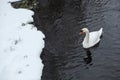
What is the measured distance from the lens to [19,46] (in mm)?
17859

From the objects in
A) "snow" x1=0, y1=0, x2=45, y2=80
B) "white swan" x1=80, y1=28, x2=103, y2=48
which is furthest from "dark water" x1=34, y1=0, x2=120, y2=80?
"snow" x1=0, y1=0, x2=45, y2=80

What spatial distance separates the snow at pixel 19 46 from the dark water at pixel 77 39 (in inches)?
20.7

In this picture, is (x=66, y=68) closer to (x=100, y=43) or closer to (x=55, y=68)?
(x=55, y=68)

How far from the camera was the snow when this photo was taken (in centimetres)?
1525

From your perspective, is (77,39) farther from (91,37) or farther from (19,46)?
(19,46)

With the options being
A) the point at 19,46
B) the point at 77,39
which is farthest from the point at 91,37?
the point at 19,46

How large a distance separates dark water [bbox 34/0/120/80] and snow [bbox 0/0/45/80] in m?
0.53

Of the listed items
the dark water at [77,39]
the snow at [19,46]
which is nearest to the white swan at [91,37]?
the dark water at [77,39]

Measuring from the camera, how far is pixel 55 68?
15492mm

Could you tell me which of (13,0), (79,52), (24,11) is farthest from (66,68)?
(13,0)

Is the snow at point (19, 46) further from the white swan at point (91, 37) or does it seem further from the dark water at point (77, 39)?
the white swan at point (91, 37)

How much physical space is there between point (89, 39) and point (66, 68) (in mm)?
3125

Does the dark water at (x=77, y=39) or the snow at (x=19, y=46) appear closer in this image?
the dark water at (x=77, y=39)

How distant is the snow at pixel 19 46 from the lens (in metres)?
15.2
